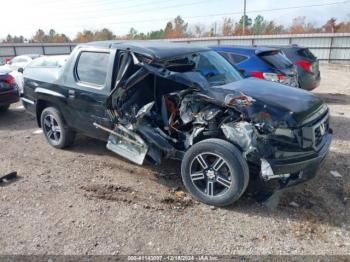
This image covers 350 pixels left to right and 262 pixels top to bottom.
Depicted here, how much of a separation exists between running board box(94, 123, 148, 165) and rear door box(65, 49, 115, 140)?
7.8 inches

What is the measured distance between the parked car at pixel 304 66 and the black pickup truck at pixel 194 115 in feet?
15.7

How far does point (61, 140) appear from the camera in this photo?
18.1 ft

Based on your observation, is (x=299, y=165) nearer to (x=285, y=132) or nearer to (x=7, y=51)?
(x=285, y=132)

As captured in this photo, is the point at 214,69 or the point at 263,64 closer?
the point at 214,69

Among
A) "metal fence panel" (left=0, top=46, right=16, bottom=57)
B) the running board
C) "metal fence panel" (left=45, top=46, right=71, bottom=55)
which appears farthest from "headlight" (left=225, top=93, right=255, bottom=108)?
"metal fence panel" (left=45, top=46, right=71, bottom=55)

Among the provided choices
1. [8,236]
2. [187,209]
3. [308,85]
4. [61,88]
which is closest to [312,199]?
[187,209]

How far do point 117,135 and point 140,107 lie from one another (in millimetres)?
506

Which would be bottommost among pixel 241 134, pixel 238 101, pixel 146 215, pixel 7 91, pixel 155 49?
pixel 146 215

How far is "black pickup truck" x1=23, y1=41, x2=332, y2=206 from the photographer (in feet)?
11.2

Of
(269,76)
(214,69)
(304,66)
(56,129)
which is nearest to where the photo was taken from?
(214,69)

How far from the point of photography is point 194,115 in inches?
153

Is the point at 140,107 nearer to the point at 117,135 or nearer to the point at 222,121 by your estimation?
the point at 117,135

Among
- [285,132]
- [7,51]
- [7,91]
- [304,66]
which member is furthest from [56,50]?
[285,132]

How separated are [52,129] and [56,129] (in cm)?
11
